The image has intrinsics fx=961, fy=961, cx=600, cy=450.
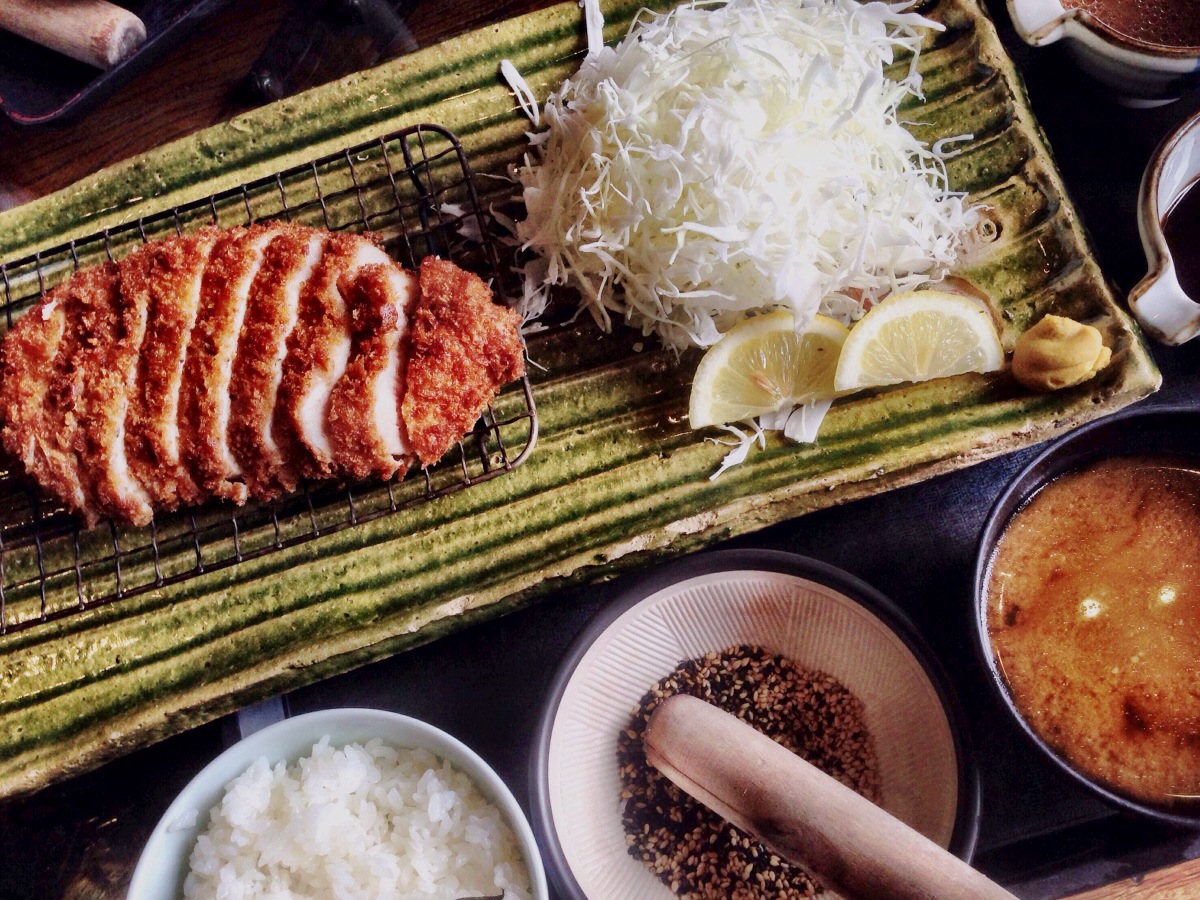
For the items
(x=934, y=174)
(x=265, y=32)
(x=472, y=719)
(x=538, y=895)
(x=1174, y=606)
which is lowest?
(x=538, y=895)

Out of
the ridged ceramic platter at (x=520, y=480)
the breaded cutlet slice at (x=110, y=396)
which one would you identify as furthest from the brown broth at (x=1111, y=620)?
the breaded cutlet slice at (x=110, y=396)

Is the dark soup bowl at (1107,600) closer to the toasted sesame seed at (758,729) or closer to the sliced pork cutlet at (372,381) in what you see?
the toasted sesame seed at (758,729)

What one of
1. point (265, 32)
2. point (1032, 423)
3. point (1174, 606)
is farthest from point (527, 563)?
point (265, 32)

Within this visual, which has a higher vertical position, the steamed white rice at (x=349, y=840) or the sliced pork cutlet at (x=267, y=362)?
the sliced pork cutlet at (x=267, y=362)

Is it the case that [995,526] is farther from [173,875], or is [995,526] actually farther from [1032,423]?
[173,875]

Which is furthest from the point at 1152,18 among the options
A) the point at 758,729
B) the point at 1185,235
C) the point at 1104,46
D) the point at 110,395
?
the point at 110,395

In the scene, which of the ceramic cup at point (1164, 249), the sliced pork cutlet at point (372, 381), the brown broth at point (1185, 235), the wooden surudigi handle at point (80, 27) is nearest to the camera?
the sliced pork cutlet at point (372, 381)
